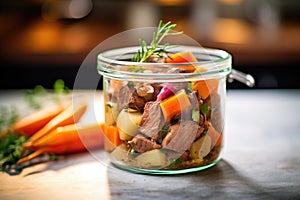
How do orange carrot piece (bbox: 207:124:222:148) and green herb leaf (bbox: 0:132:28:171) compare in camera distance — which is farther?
green herb leaf (bbox: 0:132:28:171)

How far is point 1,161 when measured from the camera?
42.7 inches

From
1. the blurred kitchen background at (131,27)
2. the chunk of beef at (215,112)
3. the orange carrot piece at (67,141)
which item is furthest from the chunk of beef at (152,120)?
the blurred kitchen background at (131,27)

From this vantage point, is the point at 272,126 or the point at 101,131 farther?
the point at 272,126

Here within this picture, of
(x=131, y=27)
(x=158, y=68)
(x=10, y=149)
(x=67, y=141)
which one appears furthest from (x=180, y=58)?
(x=131, y=27)

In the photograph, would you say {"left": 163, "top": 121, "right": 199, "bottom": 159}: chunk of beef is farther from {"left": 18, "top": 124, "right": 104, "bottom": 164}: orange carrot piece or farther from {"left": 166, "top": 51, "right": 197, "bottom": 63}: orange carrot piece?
{"left": 18, "top": 124, "right": 104, "bottom": 164}: orange carrot piece

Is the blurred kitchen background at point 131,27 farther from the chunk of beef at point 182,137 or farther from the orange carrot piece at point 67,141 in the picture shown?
the chunk of beef at point 182,137

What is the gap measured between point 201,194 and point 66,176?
0.27m

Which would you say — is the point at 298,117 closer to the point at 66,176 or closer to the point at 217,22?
the point at 66,176

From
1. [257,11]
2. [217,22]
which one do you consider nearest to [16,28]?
[217,22]

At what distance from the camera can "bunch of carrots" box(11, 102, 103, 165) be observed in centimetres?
Answer: 112

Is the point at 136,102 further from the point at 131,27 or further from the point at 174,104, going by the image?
the point at 131,27

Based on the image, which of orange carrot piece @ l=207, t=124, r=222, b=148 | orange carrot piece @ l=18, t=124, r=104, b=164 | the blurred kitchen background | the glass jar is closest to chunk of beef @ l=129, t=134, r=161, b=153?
the glass jar

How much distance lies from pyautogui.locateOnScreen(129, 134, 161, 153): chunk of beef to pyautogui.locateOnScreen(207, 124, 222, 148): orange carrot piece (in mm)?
105

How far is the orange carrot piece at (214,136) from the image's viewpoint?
97 centimetres
